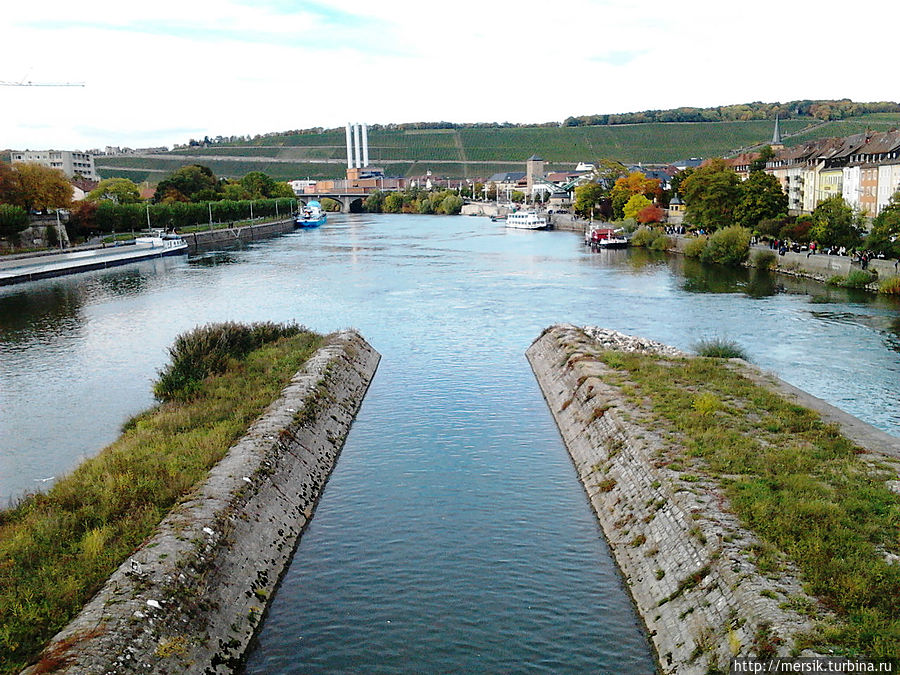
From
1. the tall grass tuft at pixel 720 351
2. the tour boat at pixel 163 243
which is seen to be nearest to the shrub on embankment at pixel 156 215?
the tour boat at pixel 163 243

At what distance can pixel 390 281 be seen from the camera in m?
50.1

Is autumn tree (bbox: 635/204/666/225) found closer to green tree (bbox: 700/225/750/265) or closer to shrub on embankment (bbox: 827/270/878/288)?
green tree (bbox: 700/225/750/265)

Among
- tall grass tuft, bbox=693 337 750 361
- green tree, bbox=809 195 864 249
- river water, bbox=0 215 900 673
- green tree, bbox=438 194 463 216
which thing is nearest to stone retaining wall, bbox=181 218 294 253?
river water, bbox=0 215 900 673

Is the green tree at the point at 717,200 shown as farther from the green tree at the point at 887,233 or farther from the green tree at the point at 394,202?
the green tree at the point at 394,202

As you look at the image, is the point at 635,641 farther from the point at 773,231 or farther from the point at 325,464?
the point at 773,231

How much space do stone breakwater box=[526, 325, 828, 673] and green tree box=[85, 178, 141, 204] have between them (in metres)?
85.3

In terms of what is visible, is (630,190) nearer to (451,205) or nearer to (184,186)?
(451,205)

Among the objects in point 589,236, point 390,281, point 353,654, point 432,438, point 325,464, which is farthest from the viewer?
point 589,236

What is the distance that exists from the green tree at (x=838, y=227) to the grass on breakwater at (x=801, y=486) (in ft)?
96.7

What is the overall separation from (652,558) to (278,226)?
327ft

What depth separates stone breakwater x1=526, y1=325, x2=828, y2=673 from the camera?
9.45 metres

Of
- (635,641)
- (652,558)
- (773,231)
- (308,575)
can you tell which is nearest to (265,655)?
(308,575)

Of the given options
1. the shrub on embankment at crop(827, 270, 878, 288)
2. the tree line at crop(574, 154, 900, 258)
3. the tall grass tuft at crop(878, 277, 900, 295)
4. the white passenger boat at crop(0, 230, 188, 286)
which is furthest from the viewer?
the white passenger boat at crop(0, 230, 188, 286)

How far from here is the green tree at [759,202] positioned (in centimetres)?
5628
